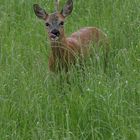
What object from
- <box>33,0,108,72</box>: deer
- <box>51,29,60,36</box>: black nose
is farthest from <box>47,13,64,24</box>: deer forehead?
<box>51,29,60,36</box>: black nose

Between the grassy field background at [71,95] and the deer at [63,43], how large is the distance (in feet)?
0.53

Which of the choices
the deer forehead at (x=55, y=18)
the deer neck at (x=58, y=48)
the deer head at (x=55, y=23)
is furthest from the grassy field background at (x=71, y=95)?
the deer forehead at (x=55, y=18)

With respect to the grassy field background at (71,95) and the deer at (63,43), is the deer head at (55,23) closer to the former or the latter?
the deer at (63,43)

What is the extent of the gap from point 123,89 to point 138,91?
0.45 feet

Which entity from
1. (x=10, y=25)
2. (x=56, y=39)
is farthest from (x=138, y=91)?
(x=10, y=25)

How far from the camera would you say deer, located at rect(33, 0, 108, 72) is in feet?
23.0

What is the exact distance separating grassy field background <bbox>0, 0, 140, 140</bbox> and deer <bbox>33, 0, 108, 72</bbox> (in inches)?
6.3

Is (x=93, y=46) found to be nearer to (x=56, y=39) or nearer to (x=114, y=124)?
(x=56, y=39)

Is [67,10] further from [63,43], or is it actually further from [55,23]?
[63,43]

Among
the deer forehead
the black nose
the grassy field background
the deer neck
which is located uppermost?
the deer forehead

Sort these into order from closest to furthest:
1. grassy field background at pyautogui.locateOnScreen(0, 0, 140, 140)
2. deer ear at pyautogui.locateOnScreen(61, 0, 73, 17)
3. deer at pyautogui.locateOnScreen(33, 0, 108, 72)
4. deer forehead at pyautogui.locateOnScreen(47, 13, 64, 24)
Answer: grassy field background at pyautogui.locateOnScreen(0, 0, 140, 140)
deer at pyautogui.locateOnScreen(33, 0, 108, 72)
deer forehead at pyautogui.locateOnScreen(47, 13, 64, 24)
deer ear at pyautogui.locateOnScreen(61, 0, 73, 17)

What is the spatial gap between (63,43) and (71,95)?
136 centimetres

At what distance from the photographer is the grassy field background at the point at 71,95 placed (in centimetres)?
525

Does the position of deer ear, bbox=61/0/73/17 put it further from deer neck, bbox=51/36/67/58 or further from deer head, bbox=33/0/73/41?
deer neck, bbox=51/36/67/58
